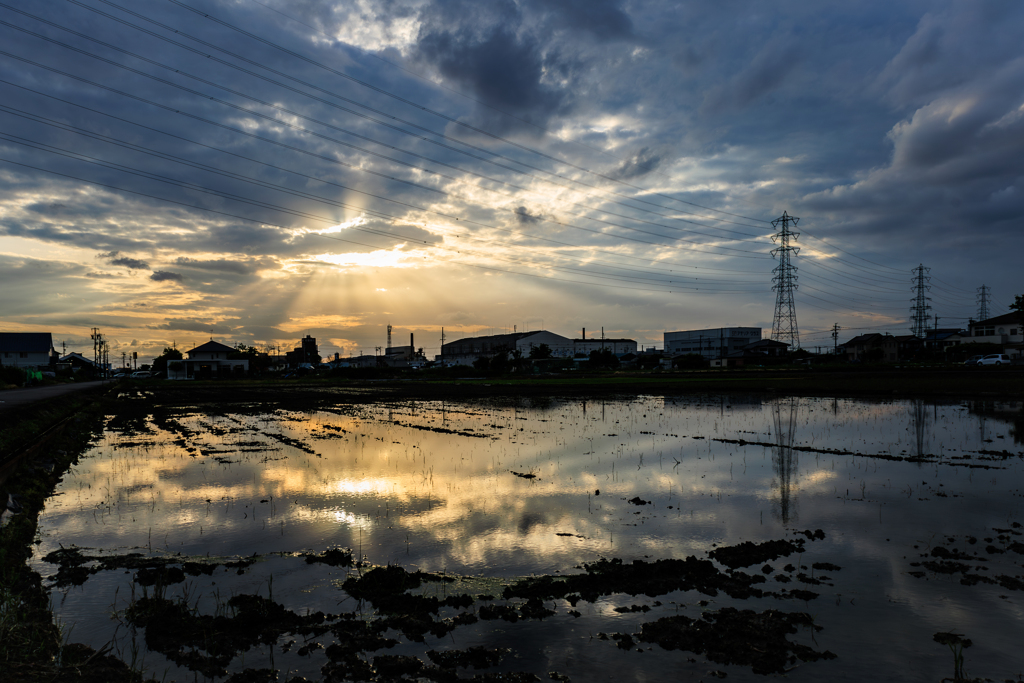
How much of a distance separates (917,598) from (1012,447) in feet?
51.4

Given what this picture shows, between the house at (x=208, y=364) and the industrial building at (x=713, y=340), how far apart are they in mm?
116095

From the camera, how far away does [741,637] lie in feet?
19.6

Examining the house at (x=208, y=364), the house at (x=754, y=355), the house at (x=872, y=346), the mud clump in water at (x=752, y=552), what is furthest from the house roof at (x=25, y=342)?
the house at (x=872, y=346)

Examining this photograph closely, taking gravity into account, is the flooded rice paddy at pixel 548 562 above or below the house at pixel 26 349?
below

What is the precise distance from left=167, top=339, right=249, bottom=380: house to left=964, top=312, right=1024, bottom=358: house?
14158cm

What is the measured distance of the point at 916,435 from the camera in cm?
2025

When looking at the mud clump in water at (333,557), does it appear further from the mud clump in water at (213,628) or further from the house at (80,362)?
the house at (80,362)

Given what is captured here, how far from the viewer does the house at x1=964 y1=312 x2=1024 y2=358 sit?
302ft

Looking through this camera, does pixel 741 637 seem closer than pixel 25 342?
Yes

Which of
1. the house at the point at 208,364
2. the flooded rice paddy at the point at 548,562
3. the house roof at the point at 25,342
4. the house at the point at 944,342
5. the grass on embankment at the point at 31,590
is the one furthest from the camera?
the house at the point at 944,342

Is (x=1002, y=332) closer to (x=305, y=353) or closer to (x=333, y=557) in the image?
(x=333, y=557)

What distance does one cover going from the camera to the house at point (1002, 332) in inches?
3620

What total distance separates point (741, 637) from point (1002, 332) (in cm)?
12657

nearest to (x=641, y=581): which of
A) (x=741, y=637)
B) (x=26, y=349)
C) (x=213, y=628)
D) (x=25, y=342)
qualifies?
(x=741, y=637)
